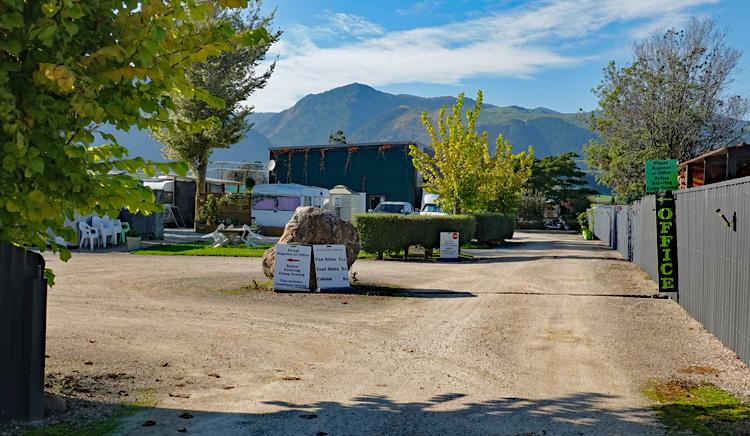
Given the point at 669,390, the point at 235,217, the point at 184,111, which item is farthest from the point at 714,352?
the point at 184,111

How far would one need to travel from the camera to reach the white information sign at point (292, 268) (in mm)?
13648

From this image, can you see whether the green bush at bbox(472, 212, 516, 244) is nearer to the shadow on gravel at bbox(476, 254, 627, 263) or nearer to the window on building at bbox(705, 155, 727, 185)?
the shadow on gravel at bbox(476, 254, 627, 263)

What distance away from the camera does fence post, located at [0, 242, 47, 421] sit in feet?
16.9

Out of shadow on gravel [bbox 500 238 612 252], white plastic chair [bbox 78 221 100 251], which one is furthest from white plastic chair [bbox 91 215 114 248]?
shadow on gravel [bbox 500 238 612 252]

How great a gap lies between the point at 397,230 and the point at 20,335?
1790 cm

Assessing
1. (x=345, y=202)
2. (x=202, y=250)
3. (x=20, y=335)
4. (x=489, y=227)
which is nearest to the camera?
(x=20, y=335)

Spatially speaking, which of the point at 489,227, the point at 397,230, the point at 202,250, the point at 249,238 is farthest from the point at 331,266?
the point at 489,227

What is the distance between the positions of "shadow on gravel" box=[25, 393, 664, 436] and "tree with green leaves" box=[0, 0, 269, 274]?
1.51 meters

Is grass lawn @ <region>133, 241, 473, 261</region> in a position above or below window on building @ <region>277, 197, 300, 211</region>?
below

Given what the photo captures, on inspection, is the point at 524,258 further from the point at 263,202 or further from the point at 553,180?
the point at 553,180

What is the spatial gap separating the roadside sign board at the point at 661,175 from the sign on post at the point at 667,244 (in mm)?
1126

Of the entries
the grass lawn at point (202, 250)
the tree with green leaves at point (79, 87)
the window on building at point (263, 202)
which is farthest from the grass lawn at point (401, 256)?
the tree with green leaves at point (79, 87)

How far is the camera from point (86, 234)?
24.6 meters

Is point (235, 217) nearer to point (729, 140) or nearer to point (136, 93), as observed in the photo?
point (729, 140)
